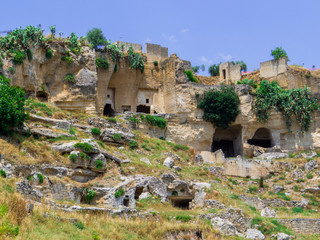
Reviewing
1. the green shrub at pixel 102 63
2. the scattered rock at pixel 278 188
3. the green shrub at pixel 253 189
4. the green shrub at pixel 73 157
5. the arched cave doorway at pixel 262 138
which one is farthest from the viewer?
the arched cave doorway at pixel 262 138

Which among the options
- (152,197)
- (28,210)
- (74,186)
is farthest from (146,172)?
(28,210)

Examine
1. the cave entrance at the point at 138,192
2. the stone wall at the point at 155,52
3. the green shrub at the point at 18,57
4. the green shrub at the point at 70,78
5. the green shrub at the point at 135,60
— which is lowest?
the cave entrance at the point at 138,192

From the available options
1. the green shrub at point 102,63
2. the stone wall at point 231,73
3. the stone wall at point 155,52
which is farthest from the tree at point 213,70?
the green shrub at point 102,63

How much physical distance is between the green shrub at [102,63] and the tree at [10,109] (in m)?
12.9

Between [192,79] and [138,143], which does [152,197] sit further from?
[192,79]

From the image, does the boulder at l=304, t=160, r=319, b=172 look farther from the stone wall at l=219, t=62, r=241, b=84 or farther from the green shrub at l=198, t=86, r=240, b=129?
the stone wall at l=219, t=62, r=241, b=84

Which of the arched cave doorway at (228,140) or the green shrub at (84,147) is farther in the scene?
the arched cave doorway at (228,140)

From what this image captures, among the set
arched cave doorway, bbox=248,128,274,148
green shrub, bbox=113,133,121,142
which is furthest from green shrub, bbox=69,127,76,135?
arched cave doorway, bbox=248,128,274,148

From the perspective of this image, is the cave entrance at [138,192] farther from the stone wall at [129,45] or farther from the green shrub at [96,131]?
the stone wall at [129,45]

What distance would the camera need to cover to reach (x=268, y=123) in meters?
37.0

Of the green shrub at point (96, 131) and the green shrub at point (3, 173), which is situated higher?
the green shrub at point (96, 131)

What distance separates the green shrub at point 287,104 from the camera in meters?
36.4

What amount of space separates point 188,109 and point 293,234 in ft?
57.8

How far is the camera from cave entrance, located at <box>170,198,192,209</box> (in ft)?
75.1
